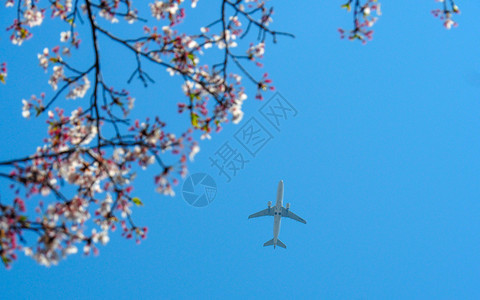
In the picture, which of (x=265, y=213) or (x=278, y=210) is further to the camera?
(x=265, y=213)

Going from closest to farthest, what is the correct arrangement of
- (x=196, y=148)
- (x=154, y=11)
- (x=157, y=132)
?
(x=196, y=148) → (x=157, y=132) → (x=154, y=11)

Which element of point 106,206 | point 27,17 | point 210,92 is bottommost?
point 106,206

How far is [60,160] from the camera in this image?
702 centimetres

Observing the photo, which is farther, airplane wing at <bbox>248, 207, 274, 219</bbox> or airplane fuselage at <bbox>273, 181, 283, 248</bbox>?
airplane wing at <bbox>248, 207, 274, 219</bbox>

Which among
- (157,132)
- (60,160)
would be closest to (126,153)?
(157,132)

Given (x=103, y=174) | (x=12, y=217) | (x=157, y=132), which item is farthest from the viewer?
(x=103, y=174)

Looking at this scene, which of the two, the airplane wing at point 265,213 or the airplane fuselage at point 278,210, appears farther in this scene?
the airplane wing at point 265,213

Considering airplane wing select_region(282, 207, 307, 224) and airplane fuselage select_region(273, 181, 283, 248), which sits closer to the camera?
airplane fuselage select_region(273, 181, 283, 248)

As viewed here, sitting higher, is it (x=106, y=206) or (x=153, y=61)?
(x=153, y=61)

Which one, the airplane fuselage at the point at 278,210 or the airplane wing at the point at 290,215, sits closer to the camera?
the airplane fuselage at the point at 278,210

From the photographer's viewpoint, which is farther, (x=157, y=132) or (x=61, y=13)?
(x=61, y=13)

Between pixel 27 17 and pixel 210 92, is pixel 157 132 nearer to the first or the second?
pixel 210 92

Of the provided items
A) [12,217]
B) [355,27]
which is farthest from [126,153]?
[355,27]

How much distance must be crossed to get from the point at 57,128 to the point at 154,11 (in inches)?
119
